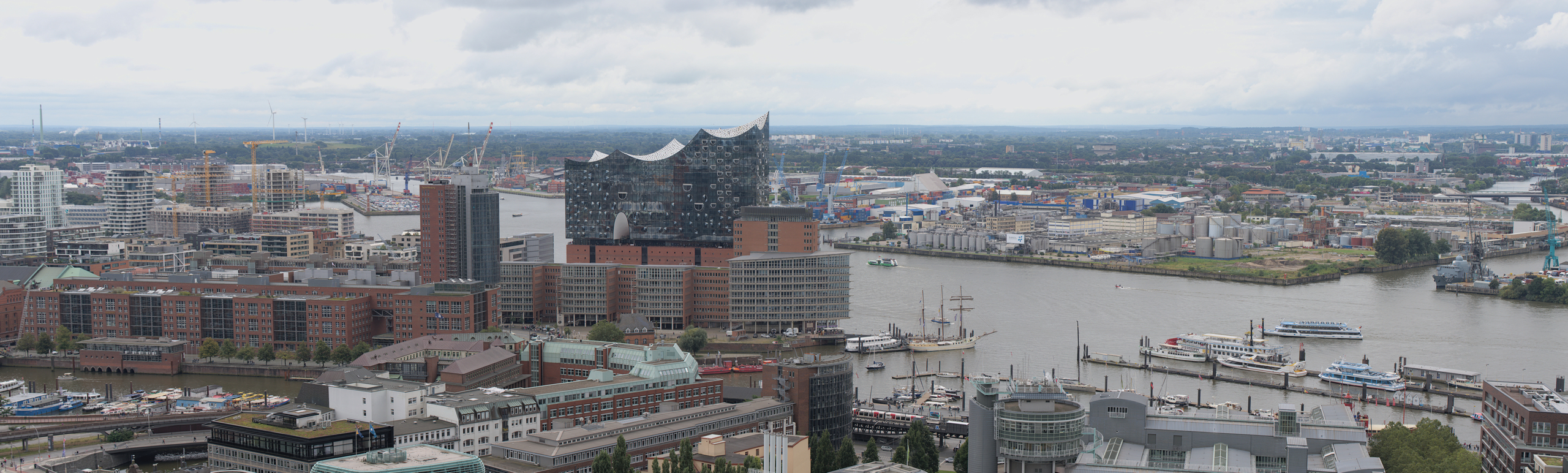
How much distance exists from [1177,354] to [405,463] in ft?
47.9

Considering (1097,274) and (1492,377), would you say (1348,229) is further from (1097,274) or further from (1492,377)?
(1492,377)

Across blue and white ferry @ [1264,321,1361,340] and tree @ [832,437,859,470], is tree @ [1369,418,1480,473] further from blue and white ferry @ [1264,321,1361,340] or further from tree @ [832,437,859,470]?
blue and white ferry @ [1264,321,1361,340]

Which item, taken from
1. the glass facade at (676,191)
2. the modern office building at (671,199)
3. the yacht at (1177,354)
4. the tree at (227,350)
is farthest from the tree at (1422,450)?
the tree at (227,350)

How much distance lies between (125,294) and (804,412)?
1351 cm

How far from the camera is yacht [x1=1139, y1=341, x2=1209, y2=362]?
913 inches

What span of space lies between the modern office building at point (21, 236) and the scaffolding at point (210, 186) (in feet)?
48.8

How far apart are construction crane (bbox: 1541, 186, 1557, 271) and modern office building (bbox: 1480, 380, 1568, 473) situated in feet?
71.0

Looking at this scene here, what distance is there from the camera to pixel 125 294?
80.4 feet

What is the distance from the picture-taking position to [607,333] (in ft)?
76.6

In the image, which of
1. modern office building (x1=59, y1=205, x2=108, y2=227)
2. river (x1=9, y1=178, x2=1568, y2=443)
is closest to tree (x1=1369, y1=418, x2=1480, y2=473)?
river (x1=9, y1=178, x2=1568, y2=443)

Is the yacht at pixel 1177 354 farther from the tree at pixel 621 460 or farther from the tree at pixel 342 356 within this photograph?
the tree at pixel 342 356

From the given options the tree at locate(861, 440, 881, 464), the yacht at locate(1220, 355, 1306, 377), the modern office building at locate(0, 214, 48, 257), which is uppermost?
the modern office building at locate(0, 214, 48, 257)

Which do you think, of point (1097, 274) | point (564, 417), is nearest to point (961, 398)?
point (564, 417)

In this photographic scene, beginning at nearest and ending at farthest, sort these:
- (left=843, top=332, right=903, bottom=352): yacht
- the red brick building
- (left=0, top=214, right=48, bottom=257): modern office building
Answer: the red brick building, (left=843, top=332, right=903, bottom=352): yacht, (left=0, top=214, right=48, bottom=257): modern office building
